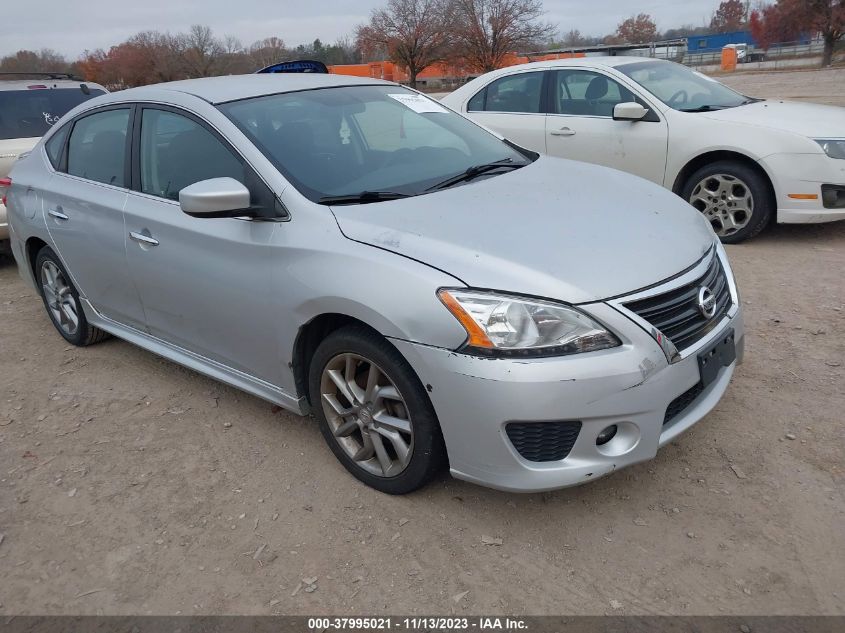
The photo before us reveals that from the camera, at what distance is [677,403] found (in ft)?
8.59

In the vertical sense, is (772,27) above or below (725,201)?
above

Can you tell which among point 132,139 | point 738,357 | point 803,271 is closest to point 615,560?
point 738,357

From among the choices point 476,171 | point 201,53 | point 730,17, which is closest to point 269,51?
point 201,53

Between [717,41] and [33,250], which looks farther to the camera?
[717,41]

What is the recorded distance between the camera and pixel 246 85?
12.0 ft

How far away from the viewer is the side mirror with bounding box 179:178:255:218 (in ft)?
9.35

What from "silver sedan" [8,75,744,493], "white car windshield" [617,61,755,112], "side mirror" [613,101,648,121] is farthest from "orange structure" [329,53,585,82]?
"silver sedan" [8,75,744,493]

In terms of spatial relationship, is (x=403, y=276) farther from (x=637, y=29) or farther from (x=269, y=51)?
(x=637, y=29)

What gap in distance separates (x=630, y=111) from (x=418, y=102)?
2819 mm

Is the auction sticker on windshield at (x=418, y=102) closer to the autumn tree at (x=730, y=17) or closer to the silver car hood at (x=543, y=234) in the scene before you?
the silver car hood at (x=543, y=234)

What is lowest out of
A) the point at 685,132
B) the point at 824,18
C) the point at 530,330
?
the point at 530,330

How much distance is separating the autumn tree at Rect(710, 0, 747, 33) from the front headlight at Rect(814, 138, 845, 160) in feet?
311

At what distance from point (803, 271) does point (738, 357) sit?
2.63 meters

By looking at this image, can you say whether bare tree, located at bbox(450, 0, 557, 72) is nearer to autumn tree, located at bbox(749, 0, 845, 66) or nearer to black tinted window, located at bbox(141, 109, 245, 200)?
autumn tree, located at bbox(749, 0, 845, 66)
